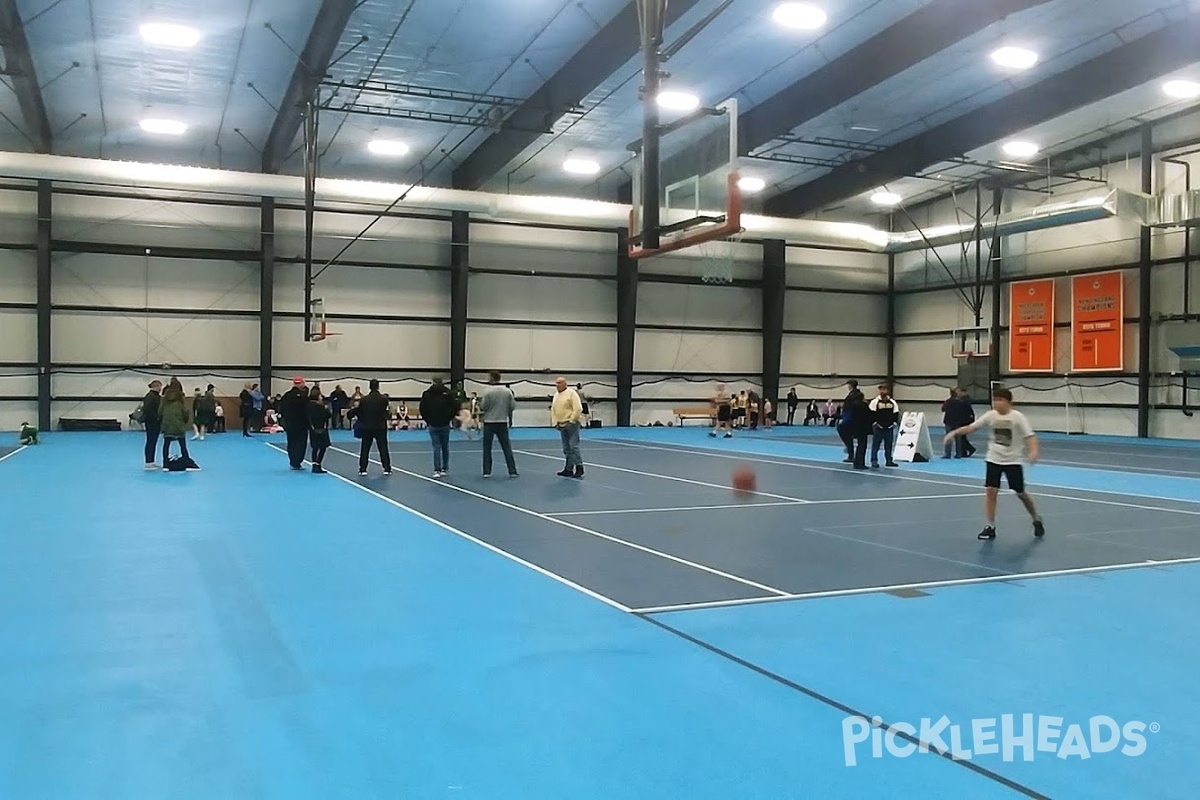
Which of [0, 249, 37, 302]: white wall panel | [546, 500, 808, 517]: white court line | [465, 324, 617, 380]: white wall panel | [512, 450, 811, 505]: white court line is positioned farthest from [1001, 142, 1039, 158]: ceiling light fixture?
[0, 249, 37, 302]: white wall panel

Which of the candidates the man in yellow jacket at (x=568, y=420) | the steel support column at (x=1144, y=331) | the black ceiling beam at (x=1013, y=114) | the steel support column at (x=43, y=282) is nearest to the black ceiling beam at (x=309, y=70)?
the steel support column at (x=43, y=282)

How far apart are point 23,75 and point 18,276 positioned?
1071 centimetres

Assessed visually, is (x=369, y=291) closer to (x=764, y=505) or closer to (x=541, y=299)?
(x=541, y=299)

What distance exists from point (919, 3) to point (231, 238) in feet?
76.0

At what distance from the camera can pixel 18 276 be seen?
29.9 m

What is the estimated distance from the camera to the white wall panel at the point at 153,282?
30.5 meters

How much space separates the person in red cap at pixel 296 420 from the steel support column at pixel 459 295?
15373 millimetres

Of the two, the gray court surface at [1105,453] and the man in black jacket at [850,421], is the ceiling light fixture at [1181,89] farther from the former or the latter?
the man in black jacket at [850,421]

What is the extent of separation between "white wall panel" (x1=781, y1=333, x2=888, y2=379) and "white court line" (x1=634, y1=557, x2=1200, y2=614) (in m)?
32.0

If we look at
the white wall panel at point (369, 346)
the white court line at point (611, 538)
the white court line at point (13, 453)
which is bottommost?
the white court line at point (13, 453)

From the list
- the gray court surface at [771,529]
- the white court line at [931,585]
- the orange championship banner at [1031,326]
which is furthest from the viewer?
the orange championship banner at [1031,326]

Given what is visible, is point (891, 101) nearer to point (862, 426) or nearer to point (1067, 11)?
point (1067, 11)

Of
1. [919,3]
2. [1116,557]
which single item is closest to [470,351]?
[919,3]

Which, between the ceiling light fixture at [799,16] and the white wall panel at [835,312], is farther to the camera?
the white wall panel at [835,312]
